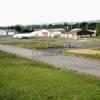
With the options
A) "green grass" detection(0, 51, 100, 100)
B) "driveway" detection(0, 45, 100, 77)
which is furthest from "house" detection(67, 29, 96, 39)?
"green grass" detection(0, 51, 100, 100)

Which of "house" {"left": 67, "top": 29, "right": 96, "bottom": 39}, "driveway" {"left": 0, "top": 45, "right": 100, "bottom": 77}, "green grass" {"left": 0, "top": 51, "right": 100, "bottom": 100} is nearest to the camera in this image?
"green grass" {"left": 0, "top": 51, "right": 100, "bottom": 100}

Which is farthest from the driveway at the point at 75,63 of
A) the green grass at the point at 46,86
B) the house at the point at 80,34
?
the house at the point at 80,34

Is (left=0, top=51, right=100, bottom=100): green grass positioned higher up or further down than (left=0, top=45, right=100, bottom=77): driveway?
higher up

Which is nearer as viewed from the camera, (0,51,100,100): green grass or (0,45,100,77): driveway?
(0,51,100,100): green grass

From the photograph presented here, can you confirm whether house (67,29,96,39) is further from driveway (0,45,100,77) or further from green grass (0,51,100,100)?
green grass (0,51,100,100)

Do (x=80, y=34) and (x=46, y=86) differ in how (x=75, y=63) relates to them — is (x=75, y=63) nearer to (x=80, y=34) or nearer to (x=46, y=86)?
(x=46, y=86)

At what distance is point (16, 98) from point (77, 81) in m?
6.30

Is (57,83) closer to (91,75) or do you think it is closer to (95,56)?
(91,75)

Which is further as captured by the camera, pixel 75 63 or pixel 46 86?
pixel 75 63

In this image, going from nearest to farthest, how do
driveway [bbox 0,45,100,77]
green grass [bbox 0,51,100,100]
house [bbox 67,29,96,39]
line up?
green grass [bbox 0,51,100,100] → driveway [bbox 0,45,100,77] → house [bbox 67,29,96,39]

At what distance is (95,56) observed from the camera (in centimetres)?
3634

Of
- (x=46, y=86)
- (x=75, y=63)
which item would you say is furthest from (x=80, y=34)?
(x=46, y=86)

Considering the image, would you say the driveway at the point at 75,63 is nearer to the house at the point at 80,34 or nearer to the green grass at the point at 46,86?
the green grass at the point at 46,86

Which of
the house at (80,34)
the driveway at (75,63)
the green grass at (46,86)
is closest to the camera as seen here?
the green grass at (46,86)
